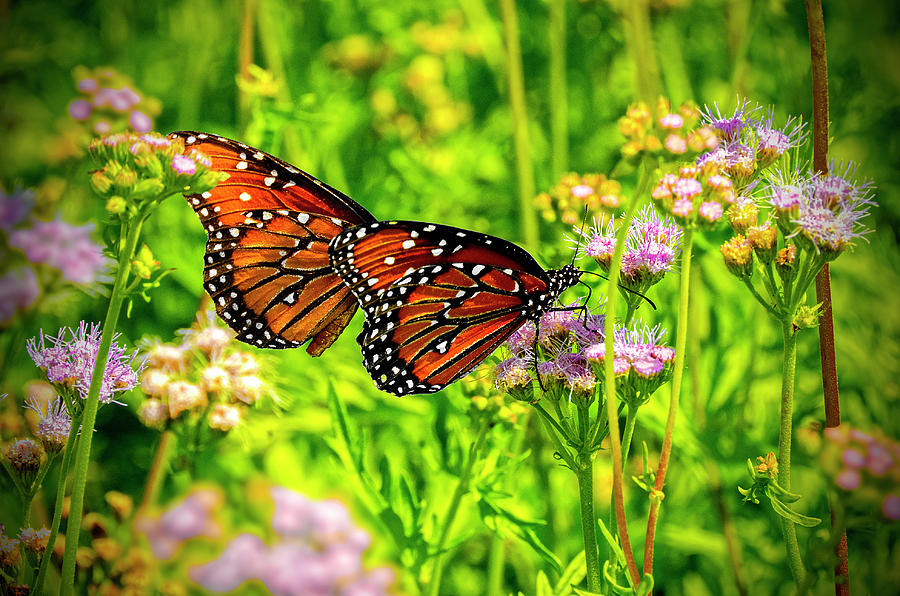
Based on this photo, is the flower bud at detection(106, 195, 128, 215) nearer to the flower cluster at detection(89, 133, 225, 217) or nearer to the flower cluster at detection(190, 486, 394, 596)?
the flower cluster at detection(89, 133, 225, 217)

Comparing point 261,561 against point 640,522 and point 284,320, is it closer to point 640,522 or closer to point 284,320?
point 284,320

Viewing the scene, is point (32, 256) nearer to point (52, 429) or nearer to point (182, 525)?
point (52, 429)

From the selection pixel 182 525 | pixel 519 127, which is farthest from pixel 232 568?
pixel 519 127

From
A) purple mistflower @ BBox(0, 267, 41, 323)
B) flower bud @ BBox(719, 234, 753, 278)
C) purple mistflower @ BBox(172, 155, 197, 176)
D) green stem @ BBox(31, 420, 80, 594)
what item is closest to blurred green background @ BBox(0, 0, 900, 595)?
purple mistflower @ BBox(0, 267, 41, 323)

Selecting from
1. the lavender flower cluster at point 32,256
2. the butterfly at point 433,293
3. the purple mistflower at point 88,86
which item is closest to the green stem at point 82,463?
the lavender flower cluster at point 32,256

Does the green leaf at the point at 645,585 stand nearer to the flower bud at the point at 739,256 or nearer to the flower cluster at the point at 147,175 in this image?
the flower bud at the point at 739,256

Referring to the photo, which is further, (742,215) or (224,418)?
(224,418)
